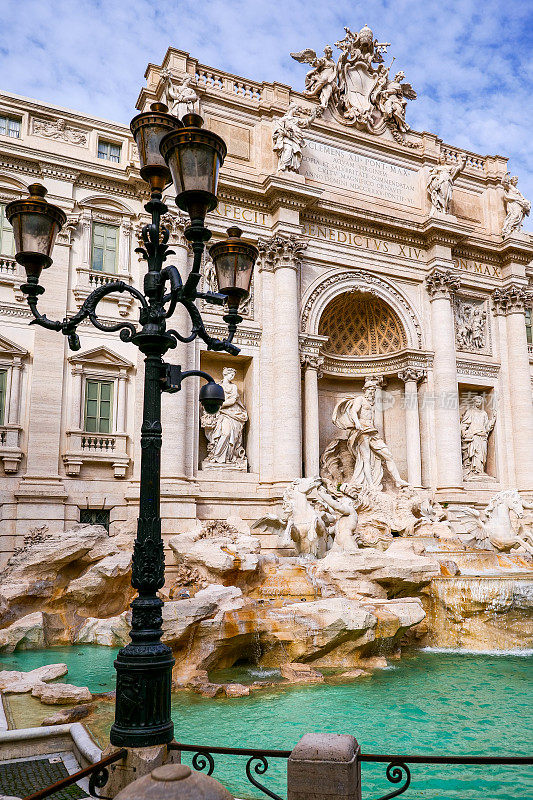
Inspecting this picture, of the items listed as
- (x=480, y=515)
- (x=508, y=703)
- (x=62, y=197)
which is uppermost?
(x=62, y=197)

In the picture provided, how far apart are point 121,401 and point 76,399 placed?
1.13m

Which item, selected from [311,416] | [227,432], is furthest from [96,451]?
[311,416]

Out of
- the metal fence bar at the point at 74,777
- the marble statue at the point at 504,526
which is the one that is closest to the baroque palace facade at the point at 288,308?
the marble statue at the point at 504,526

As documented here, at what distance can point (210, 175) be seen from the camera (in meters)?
5.22

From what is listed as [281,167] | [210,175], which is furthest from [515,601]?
[281,167]

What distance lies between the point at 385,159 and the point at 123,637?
17838 millimetres

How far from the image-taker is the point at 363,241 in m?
20.9

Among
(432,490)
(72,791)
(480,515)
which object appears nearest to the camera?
(72,791)

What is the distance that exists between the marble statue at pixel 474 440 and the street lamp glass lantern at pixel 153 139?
17706mm

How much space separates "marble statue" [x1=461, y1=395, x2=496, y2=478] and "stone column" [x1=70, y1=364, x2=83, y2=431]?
12.6 m

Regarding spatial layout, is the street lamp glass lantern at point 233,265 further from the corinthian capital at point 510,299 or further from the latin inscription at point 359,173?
the corinthian capital at point 510,299

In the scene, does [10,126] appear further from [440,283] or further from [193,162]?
[193,162]

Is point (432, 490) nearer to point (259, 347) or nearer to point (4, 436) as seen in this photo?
point (259, 347)

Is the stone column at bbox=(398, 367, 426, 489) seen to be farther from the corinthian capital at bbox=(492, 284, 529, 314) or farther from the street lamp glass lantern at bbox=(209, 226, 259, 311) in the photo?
the street lamp glass lantern at bbox=(209, 226, 259, 311)
